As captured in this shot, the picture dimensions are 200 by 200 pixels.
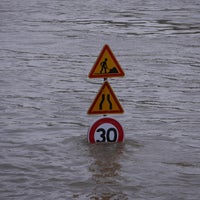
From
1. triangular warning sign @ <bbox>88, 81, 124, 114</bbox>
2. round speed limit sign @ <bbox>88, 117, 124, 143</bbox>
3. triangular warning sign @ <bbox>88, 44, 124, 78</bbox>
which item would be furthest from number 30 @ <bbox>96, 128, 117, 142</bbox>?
triangular warning sign @ <bbox>88, 44, 124, 78</bbox>

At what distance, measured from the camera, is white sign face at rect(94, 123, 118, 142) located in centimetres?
1108

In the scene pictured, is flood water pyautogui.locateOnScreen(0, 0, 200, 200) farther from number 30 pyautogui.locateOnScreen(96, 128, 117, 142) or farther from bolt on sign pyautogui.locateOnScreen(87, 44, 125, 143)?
bolt on sign pyautogui.locateOnScreen(87, 44, 125, 143)

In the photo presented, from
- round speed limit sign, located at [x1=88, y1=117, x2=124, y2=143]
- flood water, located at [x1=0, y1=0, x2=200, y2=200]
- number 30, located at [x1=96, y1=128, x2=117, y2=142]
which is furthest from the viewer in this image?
number 30, located at [x1=96, y1=128, x2=117, y2=142]

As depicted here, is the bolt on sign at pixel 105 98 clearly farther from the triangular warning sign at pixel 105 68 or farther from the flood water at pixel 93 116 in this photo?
the flood water at pixel 93 116

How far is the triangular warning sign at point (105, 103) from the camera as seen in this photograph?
1095 cm

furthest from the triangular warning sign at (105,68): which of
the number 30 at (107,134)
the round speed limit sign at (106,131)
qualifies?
the number 30 at (107,134)

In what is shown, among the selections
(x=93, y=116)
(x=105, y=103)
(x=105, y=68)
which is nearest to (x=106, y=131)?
(x=105, y=103)

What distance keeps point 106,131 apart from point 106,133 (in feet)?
0.13

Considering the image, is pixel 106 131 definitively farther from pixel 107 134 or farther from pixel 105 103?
pixel 105 103

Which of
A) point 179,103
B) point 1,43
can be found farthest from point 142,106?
point 1,43

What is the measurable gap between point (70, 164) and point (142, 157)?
1105 mm

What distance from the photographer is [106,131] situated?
440 inches

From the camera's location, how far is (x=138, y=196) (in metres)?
9.04

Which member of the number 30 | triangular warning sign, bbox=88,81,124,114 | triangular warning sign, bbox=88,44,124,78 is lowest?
the number 30
